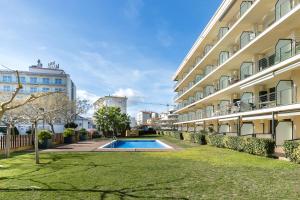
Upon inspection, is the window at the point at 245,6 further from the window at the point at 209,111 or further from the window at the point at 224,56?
the window at the point at 209,111

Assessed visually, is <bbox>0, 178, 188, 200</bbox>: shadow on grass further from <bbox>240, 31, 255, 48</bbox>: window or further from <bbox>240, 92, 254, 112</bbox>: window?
<bbox>240, 31, 255, 48</bbox>: window

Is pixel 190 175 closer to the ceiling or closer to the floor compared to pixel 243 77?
closer to the floor

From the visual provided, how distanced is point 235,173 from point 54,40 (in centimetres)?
1538

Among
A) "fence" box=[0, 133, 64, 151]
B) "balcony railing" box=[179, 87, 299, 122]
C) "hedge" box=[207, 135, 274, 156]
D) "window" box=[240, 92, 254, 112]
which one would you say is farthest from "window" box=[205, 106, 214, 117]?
"fence" box=[0, 133, 64, 151]

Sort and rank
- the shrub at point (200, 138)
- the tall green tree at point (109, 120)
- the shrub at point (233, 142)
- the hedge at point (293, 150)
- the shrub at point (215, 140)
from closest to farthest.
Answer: the hedge at point (293, 150) < the shrub at point (233, 142) < the shrub at point (215, 140) < the shrub at point (200, 138) < the tall green tree at point (109, 120)

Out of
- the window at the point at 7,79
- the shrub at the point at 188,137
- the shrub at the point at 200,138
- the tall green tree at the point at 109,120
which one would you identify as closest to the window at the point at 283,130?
the shrub at the point at 200,138

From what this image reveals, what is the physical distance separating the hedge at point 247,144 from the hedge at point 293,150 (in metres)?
1.90

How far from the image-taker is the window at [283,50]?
63.2ft

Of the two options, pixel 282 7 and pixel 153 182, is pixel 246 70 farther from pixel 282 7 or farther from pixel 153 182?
pixel 153 182

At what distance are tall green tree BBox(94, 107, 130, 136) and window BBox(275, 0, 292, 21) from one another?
38718 mm

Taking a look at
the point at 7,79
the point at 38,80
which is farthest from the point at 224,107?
the point at 7,79

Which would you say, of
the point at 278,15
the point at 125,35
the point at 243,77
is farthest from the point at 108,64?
the point at 278,15

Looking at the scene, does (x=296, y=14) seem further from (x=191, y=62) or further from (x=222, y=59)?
(x=191, y=62)

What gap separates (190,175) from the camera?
34.9 feet
